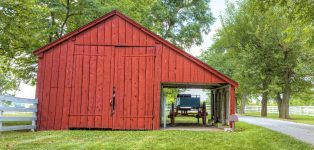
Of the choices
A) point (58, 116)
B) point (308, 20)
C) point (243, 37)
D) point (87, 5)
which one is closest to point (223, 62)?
point (243, 37)

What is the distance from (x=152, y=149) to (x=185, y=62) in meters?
5.98

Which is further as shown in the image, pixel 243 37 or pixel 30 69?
pixel 243 37

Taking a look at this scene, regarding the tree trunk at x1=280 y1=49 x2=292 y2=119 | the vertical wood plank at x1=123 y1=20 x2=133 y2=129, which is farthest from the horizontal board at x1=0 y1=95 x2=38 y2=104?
the tree trunk at x1=280 y1=49 x2=292 y2=119

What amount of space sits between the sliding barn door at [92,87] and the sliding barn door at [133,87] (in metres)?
0.30

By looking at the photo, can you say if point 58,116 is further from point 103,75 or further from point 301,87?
point 301,87

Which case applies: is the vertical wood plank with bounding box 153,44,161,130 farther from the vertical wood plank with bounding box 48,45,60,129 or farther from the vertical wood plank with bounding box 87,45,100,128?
the vertical wood plank with bounding box 48,45,60,129

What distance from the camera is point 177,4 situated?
1188 inches

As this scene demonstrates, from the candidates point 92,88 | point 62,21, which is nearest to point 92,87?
point 92,88

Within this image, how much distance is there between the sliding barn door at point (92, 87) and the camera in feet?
42.8

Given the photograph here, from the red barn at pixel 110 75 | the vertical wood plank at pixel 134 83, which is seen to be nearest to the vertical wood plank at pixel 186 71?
the red barn at pixel 110 75

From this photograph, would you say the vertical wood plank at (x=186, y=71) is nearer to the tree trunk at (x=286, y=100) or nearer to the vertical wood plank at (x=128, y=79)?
the vertical wood plank at (x=128, y=79)

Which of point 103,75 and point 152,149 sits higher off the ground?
point 103,75

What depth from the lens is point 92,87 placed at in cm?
1322

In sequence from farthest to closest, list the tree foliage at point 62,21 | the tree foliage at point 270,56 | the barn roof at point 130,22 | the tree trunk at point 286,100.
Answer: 1. the tree trunk at point 286,100
2. the tree foliage at point 270,56
3. the tree foliage at point 62,21
4. the barn roof at point 130,22
